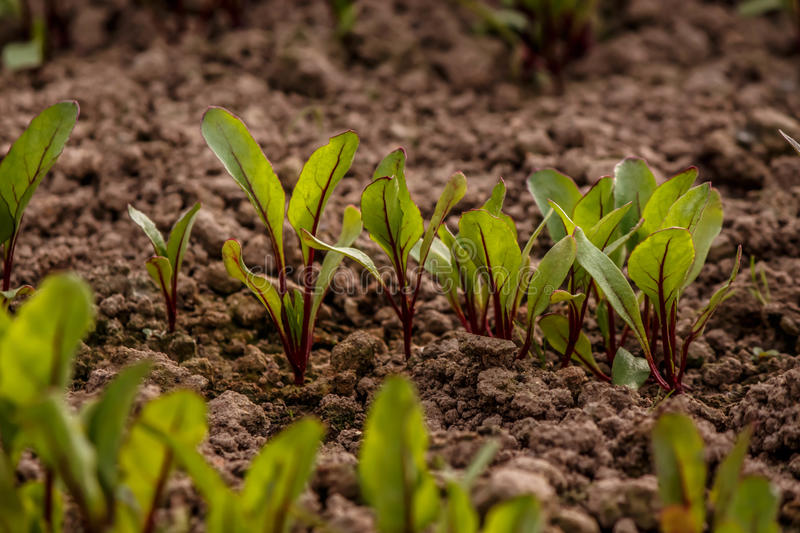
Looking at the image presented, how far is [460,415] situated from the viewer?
1.38 m

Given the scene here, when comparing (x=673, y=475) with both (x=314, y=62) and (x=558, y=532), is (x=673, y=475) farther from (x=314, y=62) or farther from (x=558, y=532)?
(x=314, y=62)

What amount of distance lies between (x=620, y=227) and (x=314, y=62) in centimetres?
127

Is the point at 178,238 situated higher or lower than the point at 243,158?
lower

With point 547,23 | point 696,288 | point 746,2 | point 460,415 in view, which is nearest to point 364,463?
point 460,415

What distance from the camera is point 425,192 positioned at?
81.0 inches

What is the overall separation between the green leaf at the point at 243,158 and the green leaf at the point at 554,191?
1.67 ft

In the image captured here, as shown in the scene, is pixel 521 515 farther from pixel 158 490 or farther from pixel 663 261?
pixel 663 261

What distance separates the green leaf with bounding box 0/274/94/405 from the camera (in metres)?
0.87

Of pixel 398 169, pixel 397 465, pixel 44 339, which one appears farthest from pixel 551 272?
pixel 44 339

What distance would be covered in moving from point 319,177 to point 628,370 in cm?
67

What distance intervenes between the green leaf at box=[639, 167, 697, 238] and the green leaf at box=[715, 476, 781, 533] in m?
0.61

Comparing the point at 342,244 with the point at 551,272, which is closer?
the point at 551,272

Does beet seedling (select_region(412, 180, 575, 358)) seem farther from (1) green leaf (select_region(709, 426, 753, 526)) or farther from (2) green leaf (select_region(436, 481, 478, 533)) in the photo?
(2) green leaf (select_region(436, 481, 478, 533))

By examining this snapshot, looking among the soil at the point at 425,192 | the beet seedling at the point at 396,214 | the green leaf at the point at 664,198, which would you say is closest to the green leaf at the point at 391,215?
the beet seedling at the point at 396,214
